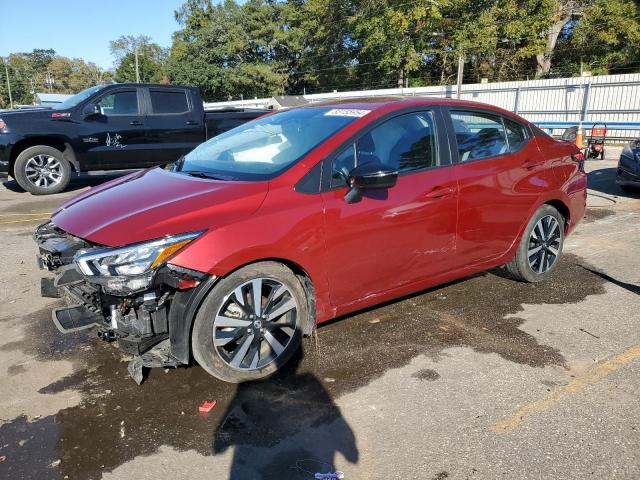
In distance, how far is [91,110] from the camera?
952 cm

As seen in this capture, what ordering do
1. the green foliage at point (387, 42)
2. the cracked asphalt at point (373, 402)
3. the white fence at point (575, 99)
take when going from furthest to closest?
the green foliage at point (387, 42)
the white fence at point (575, 99)
the cracked asphalt at point (373, 402)

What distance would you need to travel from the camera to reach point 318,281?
3.30 metres

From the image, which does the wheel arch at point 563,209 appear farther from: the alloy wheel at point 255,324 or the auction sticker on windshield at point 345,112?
the alloy wheel at point 255,324

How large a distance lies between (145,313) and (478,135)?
2950 millimetres

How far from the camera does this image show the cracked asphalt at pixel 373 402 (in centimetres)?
248

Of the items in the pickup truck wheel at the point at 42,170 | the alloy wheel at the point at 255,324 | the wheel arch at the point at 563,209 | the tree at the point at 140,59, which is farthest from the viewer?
the tree at the point at 140,59

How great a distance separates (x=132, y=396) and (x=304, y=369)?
41.3 inches

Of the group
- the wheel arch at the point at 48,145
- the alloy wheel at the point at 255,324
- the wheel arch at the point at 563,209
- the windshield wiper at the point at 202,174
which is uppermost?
the windshield wiper at the point at 202,174

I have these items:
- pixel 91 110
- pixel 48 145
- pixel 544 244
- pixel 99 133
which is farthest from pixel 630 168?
pixel 48 145

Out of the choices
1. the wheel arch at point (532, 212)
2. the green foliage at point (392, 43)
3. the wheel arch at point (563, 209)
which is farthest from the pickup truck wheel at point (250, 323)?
the green foliage at point (392, 43)

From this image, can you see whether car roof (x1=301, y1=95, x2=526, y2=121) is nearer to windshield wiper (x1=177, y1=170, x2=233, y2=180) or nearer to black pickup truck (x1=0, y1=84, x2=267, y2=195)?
windshield wiper (x1=177, y1=170, x2=233, y2=180)

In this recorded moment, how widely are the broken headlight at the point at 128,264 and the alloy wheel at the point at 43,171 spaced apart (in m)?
7.74

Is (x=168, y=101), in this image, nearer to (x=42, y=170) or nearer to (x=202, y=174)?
(x=42, y=170)

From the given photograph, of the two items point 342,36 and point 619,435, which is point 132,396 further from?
point 342,36
